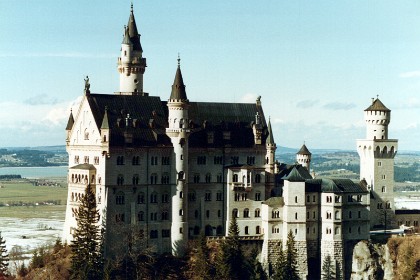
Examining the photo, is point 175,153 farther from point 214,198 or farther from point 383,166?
point 383,166

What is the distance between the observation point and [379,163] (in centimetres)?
13162

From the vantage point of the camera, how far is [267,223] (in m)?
120

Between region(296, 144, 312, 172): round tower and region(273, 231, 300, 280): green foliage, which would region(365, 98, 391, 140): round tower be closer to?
region(296, 144, 312, 172): round tower

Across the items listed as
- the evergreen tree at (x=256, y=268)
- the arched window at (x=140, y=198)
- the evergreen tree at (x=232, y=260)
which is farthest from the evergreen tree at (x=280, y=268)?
the arched window at (x=140, y=198)

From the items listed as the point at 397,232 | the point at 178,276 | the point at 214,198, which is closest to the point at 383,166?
the point at 397,232

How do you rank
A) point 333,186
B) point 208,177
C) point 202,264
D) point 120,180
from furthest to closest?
point 208,177 < point 333,186 < point 120,180 < point 202,264


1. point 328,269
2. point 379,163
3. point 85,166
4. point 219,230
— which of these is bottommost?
point 328,269

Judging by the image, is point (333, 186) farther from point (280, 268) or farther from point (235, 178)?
point (280, 268)

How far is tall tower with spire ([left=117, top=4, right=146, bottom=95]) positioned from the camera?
12900 cm

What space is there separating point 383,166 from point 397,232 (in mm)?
9981

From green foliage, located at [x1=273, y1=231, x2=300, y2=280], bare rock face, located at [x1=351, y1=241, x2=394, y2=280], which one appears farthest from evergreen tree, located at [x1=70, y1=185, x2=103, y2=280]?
bare rock face, located at [x1=351, y1=241, x2=394, y2=280]

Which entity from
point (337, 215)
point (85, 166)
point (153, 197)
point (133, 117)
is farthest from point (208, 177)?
point (337, 215)

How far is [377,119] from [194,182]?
30.2 metres

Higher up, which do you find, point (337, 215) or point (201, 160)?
point (201, 160)
